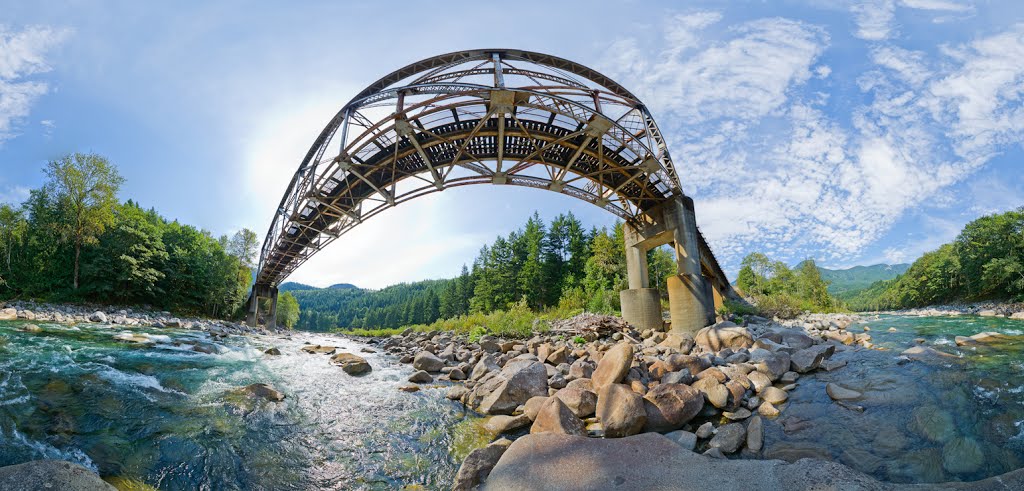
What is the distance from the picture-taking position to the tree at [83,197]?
89.0ft

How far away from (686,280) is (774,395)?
8.72 m

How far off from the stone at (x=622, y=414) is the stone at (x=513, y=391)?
1.65m

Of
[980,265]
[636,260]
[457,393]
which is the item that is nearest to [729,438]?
[457,393]

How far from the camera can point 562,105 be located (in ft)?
A: 41.9

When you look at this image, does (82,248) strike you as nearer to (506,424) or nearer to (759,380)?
(506,424)

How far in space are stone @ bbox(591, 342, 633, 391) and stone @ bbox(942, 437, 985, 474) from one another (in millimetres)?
3851

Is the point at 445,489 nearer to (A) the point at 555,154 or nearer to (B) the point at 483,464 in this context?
(B) the point at 483,464

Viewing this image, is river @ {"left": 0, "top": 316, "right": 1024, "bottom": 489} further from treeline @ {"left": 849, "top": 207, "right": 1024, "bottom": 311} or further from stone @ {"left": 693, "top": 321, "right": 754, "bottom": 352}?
treeline @ {"left": 849, "top": 207, "right": 1024, "bottom": 311}

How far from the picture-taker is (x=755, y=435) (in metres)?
4.78

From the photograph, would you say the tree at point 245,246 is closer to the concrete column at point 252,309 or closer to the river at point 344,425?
the concrete column at point 252,309

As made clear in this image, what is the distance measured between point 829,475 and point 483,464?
10.7ft

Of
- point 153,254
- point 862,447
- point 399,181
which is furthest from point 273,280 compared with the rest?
point 862,447

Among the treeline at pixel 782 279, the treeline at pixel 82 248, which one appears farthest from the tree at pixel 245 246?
the treeline at pixel 782 279

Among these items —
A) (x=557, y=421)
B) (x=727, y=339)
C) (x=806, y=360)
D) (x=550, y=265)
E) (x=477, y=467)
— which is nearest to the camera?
(x=477, y=467)
